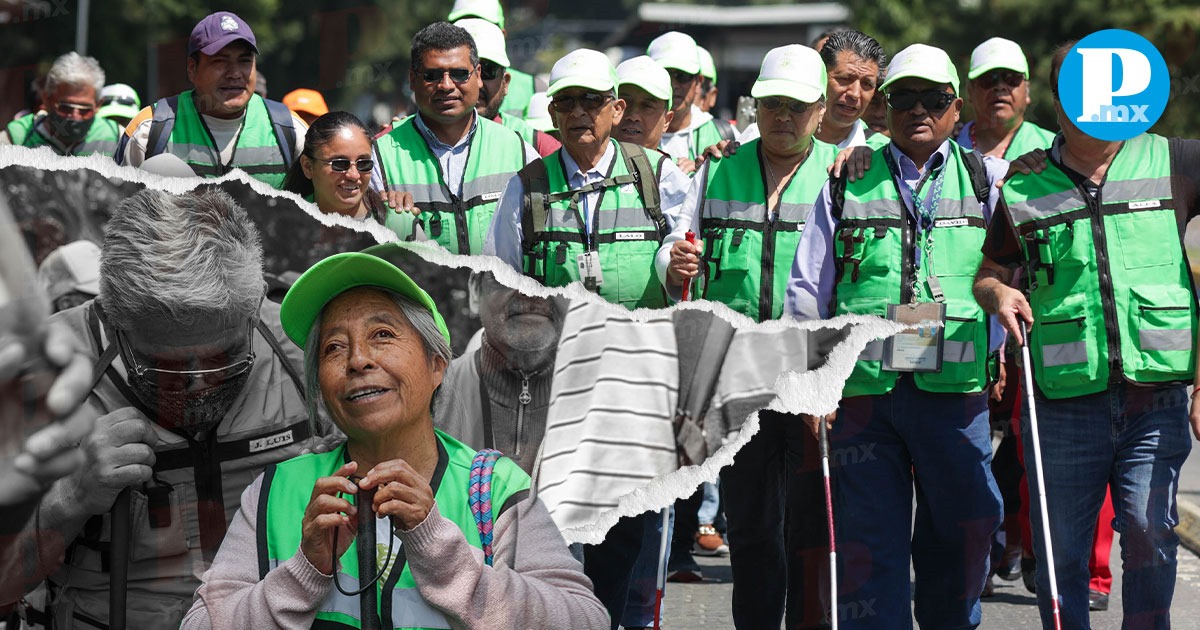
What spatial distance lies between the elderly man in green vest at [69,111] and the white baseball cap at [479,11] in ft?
6.55

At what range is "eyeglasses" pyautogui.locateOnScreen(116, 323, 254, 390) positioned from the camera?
3652 mm

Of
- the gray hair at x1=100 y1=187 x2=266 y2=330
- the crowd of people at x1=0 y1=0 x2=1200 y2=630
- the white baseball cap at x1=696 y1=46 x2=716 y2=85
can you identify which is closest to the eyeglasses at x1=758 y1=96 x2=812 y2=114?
the crowd of people at x1=0 y1=0 x2=1200 y2=630

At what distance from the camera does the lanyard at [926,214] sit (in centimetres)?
532

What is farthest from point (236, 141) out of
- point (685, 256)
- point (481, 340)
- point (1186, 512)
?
point (1186, 512)

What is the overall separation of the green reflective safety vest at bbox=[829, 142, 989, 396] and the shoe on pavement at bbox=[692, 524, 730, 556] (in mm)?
2996

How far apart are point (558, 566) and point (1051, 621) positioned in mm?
2725

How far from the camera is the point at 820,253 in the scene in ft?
17.7

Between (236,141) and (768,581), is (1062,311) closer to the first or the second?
(768,581)

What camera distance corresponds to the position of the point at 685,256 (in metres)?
5.07

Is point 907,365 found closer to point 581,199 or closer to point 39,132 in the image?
point 581,199

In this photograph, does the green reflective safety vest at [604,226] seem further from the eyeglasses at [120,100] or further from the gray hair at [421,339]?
the eyeglasses at [120,100]

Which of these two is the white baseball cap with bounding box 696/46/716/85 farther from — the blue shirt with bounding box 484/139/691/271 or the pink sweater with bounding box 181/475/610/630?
the pink sweater with bounding box 181/475/610/630

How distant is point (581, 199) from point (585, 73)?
1.73 ft

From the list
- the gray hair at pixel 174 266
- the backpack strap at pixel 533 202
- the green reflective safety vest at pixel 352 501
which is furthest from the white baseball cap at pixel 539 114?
the green reflective safety vest at pixel 352 501
